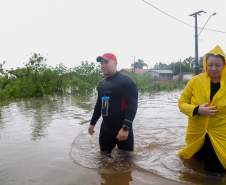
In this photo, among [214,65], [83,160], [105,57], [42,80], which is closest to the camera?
[214,65]

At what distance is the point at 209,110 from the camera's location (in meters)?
4.40

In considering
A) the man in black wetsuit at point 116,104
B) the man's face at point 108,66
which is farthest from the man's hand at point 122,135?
the man's face at point 108,66

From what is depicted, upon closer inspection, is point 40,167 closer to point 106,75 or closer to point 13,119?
point 106,75

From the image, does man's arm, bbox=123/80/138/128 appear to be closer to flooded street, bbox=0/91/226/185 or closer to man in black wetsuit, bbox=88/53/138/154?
man in black wetsuit, bbox=88/53/138/154

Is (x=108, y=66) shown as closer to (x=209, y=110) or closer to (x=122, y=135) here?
(x=122, y=135)

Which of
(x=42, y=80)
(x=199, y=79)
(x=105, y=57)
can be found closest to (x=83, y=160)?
(x=105, y=57)

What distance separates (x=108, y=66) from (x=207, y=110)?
1.68 meters

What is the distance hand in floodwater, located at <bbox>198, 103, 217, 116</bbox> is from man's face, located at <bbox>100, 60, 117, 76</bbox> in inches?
60.5

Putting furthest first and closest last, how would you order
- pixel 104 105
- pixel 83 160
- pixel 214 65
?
pixel 83 160 < pixel 104 105 < pixel 214 65

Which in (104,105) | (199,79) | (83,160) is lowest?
(83,160)

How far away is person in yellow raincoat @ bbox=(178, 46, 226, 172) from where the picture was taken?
4.52 m

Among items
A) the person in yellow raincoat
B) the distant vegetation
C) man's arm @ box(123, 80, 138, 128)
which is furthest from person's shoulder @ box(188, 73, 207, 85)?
the distant vegetation

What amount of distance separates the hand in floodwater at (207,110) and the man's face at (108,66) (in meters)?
1.54

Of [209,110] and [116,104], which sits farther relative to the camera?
[116,104]
